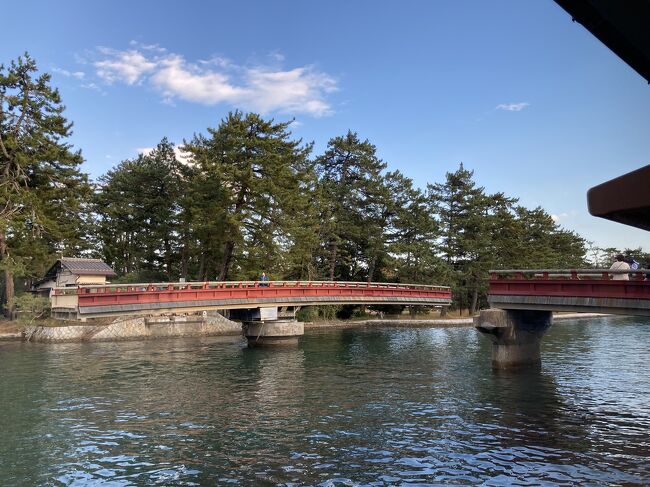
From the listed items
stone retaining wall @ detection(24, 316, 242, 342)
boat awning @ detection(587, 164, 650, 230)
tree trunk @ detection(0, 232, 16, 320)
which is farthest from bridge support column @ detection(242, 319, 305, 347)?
boat awning @ detection(587, 164, 650, 230)

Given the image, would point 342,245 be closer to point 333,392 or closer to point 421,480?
point 333,392

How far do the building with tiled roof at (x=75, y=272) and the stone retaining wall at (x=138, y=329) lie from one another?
688cm

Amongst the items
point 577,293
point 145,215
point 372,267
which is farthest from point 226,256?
point 577,293

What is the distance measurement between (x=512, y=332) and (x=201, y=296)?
19.3m

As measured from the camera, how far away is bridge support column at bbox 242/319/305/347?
111 ft

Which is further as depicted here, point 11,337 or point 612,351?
point 11,337

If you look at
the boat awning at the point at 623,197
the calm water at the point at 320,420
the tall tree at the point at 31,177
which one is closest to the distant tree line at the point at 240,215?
the tall tree at the point at 31,177

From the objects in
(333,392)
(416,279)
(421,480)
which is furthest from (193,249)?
(421,480)

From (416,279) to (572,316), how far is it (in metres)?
21.2

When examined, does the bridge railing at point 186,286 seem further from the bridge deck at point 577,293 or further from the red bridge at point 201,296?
the bridge deck at point 577,293

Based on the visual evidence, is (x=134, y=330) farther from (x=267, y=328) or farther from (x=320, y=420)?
(x=320, y=420)

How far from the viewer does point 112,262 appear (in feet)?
195

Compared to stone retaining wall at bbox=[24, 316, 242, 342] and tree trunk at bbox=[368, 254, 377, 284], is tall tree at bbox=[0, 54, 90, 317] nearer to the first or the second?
stone retaining wall at bbox=[24, 316, 242, 342]

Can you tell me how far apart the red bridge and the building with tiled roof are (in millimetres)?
9935
